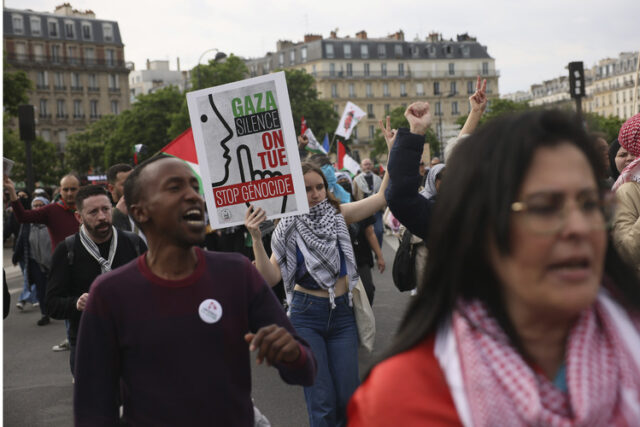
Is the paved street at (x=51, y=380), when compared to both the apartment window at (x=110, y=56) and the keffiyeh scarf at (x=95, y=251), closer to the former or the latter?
the keffiyeh scarf at (x=95, y=251)

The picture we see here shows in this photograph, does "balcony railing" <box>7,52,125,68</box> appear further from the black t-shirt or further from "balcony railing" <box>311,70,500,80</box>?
the black t-shirt

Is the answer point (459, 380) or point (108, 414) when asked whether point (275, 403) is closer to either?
point (108, 414)

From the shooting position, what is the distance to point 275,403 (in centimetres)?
661

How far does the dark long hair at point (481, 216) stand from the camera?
1542mm

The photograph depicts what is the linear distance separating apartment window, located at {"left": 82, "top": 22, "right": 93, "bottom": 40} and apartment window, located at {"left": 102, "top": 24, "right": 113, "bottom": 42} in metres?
1.77

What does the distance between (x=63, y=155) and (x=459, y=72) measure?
59.6 meters

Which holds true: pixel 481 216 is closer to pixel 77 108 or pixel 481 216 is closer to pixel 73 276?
pixel 73 276

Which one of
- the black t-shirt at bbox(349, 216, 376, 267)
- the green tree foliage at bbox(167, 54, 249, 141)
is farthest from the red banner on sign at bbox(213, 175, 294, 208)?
the green tree foliage at bbox(167, 54, 249, 141)

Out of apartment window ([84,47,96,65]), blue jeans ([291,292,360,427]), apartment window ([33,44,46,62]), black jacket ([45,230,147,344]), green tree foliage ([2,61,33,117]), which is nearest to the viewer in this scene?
blue jeans ([291,292,360,427])

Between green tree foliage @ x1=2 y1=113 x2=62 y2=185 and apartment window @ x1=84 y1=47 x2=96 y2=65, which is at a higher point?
apartment window @ x1=84 y1=47 x2=96 y2=65

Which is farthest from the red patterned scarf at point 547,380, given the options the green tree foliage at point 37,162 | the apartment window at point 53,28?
the apartment window at point 53,28

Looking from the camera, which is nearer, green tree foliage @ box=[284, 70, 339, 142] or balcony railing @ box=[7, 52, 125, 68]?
green tree foliage @ box=[284, 70, 339, 142]

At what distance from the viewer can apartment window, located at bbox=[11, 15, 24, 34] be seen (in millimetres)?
91938

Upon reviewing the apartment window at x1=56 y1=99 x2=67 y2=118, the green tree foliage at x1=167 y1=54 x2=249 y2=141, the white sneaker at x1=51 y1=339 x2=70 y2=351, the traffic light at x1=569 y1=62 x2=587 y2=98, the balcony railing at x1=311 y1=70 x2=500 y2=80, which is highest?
the balcony railing at x1=311 y1=70 x2=500 y2=80
